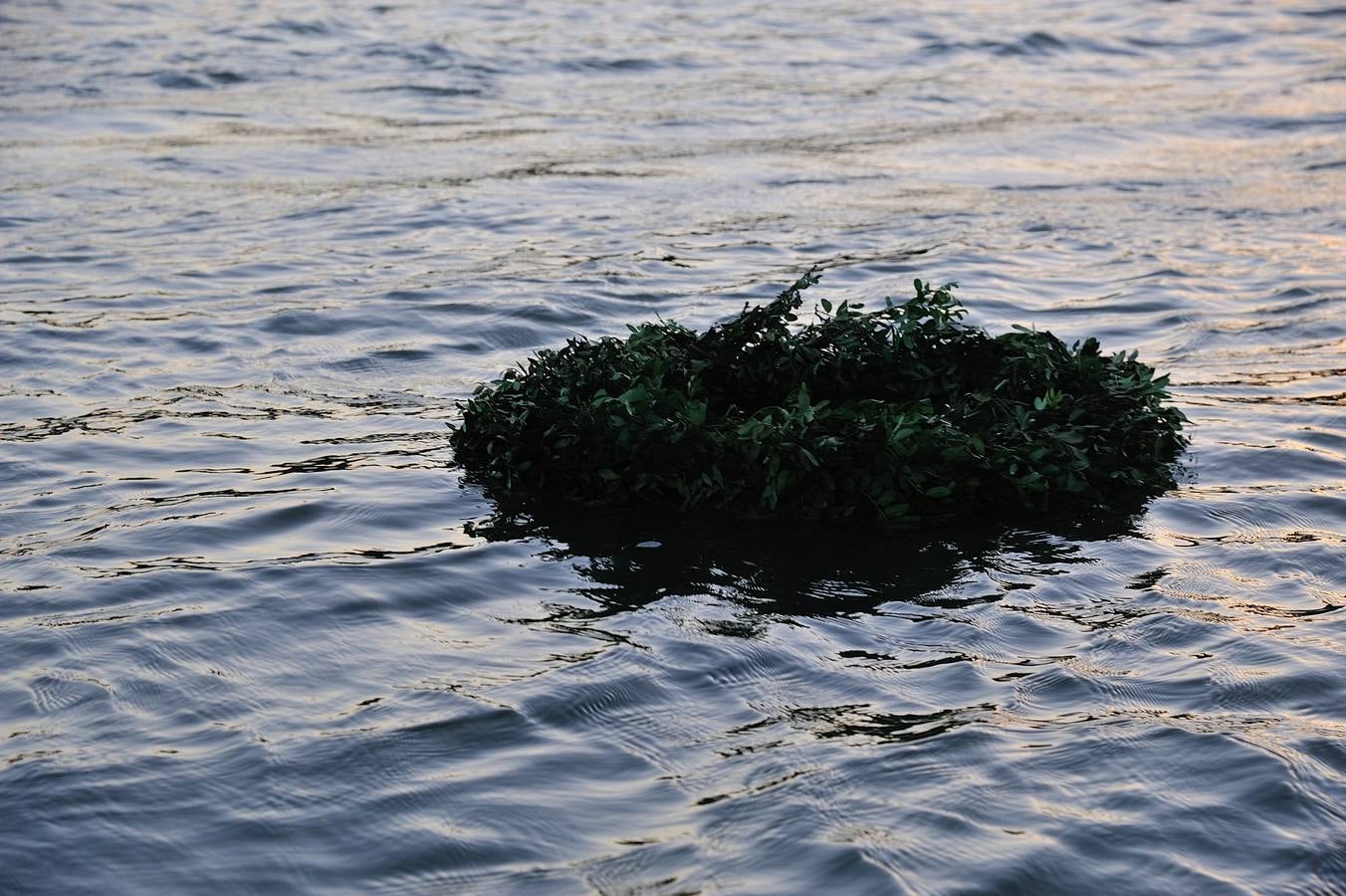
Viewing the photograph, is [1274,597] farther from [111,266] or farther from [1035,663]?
[111,266]

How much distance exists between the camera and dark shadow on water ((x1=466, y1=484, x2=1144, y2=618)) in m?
5.00

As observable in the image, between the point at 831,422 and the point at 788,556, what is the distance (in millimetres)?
733

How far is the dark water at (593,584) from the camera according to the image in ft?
12.0

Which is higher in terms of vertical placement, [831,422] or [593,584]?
[831,422]

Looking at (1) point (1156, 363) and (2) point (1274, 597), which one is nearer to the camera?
(2) point (1274, 597)

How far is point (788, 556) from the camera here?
5328mm

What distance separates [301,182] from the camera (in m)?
12.6

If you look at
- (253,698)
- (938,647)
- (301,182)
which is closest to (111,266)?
(301,182)

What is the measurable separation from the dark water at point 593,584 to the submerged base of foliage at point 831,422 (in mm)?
205

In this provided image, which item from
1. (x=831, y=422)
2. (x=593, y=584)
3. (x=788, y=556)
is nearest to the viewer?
(x=593, y=584)

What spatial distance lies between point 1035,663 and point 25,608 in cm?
311

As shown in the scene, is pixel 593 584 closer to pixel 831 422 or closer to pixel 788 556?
pixel 788 556

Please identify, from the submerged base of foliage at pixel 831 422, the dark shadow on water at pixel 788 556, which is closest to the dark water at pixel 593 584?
the dark shadow on water at pixel 788 556

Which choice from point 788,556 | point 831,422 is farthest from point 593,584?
point 831,422
